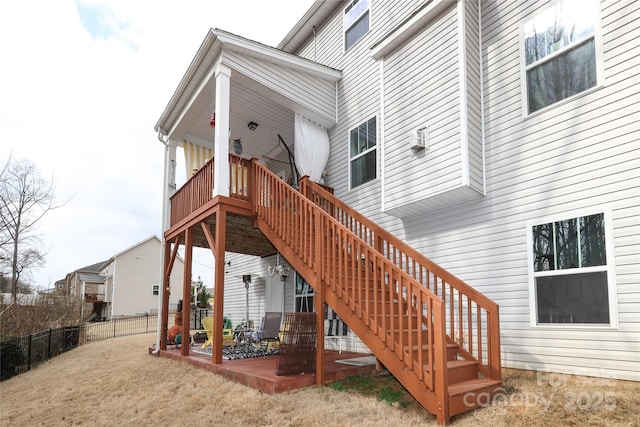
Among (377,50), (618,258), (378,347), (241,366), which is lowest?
(241,366)

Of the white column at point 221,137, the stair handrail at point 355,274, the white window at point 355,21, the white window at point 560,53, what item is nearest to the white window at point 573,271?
the stair handrail at point 355,274

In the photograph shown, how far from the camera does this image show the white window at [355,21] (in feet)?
30.5

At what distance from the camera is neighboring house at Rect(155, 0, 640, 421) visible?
4801mm

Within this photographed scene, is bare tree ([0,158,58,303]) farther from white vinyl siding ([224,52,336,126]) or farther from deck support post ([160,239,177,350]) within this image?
white vinyl siding ([224,52,336,126])

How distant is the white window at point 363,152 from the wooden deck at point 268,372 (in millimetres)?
3495

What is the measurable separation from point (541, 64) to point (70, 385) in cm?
928

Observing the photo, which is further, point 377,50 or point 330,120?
point 330,120

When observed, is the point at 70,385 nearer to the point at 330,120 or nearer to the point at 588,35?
the point at 330,120

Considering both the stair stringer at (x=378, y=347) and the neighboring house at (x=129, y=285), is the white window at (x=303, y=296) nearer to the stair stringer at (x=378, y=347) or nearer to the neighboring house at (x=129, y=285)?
the stair stringer at (x=378, y=347)

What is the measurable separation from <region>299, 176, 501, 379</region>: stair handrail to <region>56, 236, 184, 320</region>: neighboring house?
98.4 ft

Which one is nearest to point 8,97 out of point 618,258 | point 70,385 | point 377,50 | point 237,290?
point 237,290

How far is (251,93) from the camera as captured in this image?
29.8 ft

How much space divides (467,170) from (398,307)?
2198 mm

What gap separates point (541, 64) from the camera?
5766 mm
